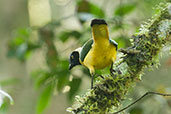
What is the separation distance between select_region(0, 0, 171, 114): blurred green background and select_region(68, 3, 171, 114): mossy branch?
24 centimetres

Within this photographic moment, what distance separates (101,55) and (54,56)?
119 centimetres

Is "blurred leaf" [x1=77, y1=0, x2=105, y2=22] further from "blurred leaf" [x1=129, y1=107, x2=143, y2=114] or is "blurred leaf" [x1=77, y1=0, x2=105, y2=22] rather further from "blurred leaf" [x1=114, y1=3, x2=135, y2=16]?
"blurred leaf" [x1=129, y1=107, x2=143, y2=114]

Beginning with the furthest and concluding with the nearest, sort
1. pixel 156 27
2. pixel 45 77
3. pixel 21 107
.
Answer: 1. pixel 21 107
2. pixel 45 77
3. pixel 156 27

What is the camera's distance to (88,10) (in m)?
2.39

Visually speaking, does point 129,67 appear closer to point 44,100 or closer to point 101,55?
point 101,55

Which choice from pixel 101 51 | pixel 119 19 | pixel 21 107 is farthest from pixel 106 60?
pixel 21 107

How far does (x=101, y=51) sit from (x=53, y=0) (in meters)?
3.79

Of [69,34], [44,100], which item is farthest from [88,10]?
[44,100]

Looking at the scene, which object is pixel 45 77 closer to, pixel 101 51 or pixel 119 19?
pixel 119 19

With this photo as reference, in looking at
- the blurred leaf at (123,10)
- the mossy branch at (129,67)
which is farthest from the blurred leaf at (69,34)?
the mossy branch at (129,67)

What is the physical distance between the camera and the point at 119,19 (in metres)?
2.24

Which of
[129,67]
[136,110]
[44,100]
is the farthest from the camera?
[136,110]

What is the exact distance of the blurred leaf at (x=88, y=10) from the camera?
2263 millimetres

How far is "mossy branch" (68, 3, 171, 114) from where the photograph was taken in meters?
1.09
